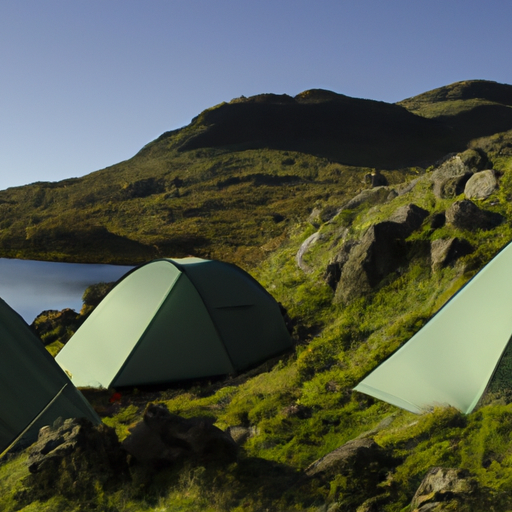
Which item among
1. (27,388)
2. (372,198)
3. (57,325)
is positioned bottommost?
(27,388)

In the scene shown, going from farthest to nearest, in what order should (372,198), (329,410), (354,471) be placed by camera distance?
1. (372,198)
2. (329,410)
3. (354,471)

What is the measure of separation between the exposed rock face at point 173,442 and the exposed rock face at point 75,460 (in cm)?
21

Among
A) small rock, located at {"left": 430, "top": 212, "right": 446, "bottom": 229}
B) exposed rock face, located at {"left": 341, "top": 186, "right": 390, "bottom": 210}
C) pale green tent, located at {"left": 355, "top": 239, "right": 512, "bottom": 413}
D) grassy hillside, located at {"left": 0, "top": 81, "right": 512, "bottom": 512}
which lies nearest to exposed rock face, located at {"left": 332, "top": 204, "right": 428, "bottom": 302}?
grassy hillside, located at {"left": 0, "top": 81, "right": 512, "bottom": 512}

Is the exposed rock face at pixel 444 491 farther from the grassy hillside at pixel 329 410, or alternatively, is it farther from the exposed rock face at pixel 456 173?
the exposed rock face at pixel 456 173

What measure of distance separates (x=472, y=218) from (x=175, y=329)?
19.4 ft

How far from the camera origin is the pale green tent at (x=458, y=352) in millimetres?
6098

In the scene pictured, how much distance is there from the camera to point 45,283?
1526cm

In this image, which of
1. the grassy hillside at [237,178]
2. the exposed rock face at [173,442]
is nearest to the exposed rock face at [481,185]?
the grassy hillside at [237,178]

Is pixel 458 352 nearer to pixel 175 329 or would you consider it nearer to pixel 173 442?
pixel 173 442

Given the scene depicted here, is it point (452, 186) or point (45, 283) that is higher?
point (45, 283)

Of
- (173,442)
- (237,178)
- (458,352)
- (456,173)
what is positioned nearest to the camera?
(173,442)

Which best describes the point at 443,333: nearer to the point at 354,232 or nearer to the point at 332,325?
the point at 332,325

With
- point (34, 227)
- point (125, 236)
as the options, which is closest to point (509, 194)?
point (125, 236)

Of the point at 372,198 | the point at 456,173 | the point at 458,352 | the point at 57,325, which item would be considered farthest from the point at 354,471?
the point at 372,198
